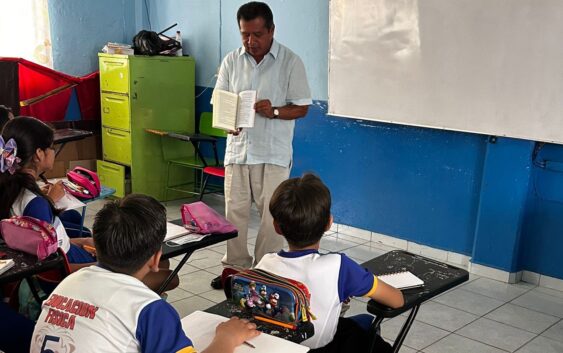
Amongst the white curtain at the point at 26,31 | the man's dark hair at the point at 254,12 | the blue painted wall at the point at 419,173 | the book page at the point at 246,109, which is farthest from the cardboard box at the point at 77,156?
the man's dark hair at the point at 254,12

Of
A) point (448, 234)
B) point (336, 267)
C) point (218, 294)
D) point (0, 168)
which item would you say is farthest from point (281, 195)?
point (448, 234)

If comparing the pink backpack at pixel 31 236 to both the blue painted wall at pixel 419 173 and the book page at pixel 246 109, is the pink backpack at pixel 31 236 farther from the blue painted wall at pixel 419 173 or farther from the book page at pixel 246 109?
the blue painted wall at pixel 419 173

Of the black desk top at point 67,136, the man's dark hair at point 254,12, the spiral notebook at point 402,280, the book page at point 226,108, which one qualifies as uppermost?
the man's dark hair at point 254,12

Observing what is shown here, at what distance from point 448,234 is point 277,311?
290 cm

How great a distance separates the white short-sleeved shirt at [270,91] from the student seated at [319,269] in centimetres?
154

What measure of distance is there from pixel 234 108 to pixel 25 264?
5.34ft

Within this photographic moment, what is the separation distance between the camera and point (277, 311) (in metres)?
1.60

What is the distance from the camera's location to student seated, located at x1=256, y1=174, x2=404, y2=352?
1.69 metres

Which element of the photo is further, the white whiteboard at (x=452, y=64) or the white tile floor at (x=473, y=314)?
the white whiteboard at (x=452, y=64)

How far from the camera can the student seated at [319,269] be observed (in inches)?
66.6

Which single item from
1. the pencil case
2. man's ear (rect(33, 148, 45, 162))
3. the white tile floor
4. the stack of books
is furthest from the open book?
the stack of books

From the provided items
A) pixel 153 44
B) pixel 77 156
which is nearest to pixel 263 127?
pixel 153 44

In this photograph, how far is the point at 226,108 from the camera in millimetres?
3330

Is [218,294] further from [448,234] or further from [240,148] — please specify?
[448,234]
